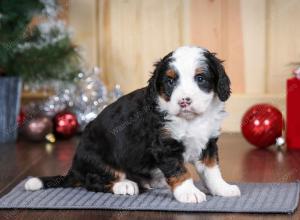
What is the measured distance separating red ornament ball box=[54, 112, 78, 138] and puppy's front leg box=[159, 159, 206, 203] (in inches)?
72.2

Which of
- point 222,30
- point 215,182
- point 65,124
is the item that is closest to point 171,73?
point 215,182

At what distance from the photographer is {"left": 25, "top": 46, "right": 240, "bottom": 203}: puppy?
7.76 feet

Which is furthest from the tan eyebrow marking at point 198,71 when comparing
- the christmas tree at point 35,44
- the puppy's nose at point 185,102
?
the christmas tree at point 35,44

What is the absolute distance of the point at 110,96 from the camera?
4.44 m

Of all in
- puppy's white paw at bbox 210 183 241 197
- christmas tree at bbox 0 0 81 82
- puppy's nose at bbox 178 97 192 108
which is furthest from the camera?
christmas tree at bbox 0 0 81 82

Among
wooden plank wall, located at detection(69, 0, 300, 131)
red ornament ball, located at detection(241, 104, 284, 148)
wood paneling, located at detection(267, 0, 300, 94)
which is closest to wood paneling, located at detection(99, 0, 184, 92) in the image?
wooden plank wall, located at detection(69, 0, 300, 131)

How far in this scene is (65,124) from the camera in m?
4.18

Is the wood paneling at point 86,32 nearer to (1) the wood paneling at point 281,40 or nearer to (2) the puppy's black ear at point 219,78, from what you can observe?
(1) the wood paneling at point 281,40

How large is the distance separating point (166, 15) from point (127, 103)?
193 cm

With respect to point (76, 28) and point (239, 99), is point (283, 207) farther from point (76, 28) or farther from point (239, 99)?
point (76, 28)

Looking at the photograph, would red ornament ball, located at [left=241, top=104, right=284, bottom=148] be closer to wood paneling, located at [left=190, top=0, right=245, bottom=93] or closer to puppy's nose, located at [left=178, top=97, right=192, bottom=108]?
wood paneling, located at [left=190, top=0, right=245, bottom=93]

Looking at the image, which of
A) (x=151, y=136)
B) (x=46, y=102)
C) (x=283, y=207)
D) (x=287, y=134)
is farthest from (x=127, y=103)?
(x=46, y=102)

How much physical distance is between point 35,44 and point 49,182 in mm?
1554

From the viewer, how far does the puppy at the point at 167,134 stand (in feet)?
7.76
